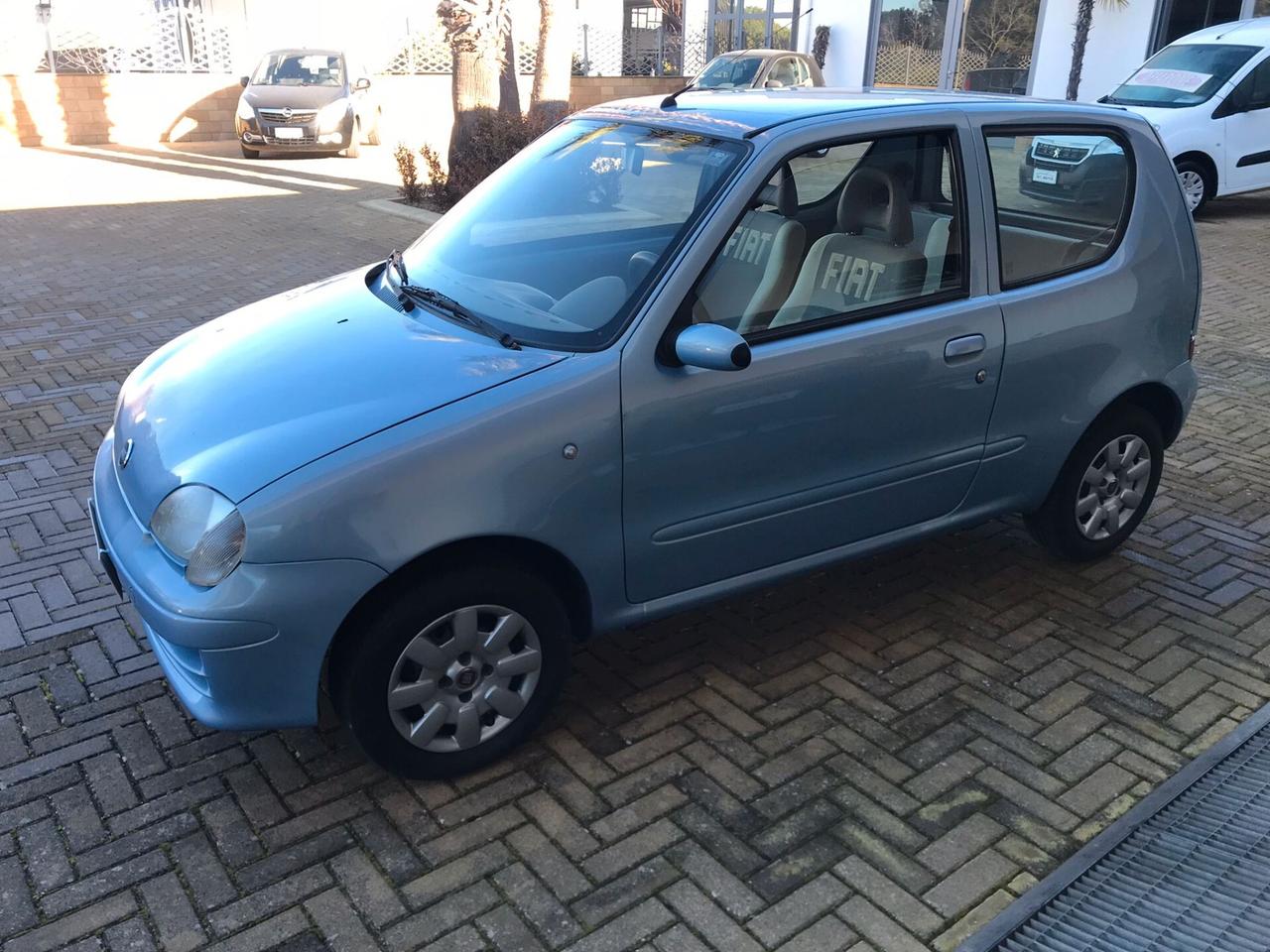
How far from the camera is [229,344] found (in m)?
3.65

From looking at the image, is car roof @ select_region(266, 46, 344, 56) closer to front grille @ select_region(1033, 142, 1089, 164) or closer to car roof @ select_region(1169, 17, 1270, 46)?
car roof @ select_region(1169, 17, 1270, 46)

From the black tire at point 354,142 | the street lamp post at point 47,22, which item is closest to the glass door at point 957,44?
the black tire at point 354,142

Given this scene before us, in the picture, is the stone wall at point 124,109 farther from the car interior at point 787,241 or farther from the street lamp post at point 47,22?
the car interior at point 787,241

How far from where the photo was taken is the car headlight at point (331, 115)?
56.2ft

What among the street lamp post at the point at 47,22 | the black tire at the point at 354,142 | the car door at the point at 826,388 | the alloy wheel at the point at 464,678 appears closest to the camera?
the alloy wheel at the point at 464,678

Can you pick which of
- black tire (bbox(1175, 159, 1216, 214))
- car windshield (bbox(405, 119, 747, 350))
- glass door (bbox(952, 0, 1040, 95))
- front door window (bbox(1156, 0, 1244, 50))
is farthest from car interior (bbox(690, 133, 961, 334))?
glass door (bbox(952, 0, 1040, 95))

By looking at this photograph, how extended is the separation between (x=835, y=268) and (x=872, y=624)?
134 cm

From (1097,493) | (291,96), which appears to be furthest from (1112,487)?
(291,96)

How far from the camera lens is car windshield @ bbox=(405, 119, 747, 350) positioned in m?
3.37

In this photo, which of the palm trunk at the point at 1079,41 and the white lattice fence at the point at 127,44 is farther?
the palm trunk at the point at 1079,41

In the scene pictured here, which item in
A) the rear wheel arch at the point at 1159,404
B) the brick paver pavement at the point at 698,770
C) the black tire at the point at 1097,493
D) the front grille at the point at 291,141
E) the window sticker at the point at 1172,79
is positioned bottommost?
the brick paver pavement at the point at 698,770

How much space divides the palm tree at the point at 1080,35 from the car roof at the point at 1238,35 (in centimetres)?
537

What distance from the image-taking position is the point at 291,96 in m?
17.0

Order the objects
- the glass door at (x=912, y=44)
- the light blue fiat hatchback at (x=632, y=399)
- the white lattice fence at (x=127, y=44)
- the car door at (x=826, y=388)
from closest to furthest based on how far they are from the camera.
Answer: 1. the light blue fiat hatchback at (x=632, y=399)
2. the car door at (x=826, y=388)
3. the white lattice fence at (x=127, y=44)
4. the glass door at (x=912, y=44)
